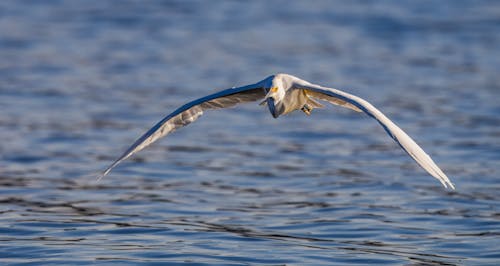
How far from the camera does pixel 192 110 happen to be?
28.6 ft

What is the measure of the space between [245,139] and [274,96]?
4.62m

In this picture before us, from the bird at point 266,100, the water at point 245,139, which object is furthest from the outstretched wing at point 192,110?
the water at point 245,139

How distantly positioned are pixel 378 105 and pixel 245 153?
132 inches

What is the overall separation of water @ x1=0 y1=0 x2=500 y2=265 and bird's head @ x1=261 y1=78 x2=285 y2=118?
42.9 inches

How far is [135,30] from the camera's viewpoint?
21.1 meters

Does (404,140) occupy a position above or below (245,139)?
below

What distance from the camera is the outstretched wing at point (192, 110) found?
825cm

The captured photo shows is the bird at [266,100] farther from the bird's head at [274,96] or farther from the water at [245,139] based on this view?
the water at [245,139]

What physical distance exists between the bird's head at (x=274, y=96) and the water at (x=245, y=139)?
1.09 m

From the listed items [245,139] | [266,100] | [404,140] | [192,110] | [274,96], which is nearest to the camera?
[404,140]

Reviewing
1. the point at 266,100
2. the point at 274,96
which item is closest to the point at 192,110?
the point at 266,100

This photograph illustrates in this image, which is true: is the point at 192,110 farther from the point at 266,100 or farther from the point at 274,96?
the point at 274,96

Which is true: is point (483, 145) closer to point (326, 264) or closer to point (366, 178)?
point (366, 178)

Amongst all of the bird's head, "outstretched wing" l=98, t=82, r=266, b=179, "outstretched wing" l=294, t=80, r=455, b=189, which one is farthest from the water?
"outstretched wing" l=294, t=80, r=455, b=189
